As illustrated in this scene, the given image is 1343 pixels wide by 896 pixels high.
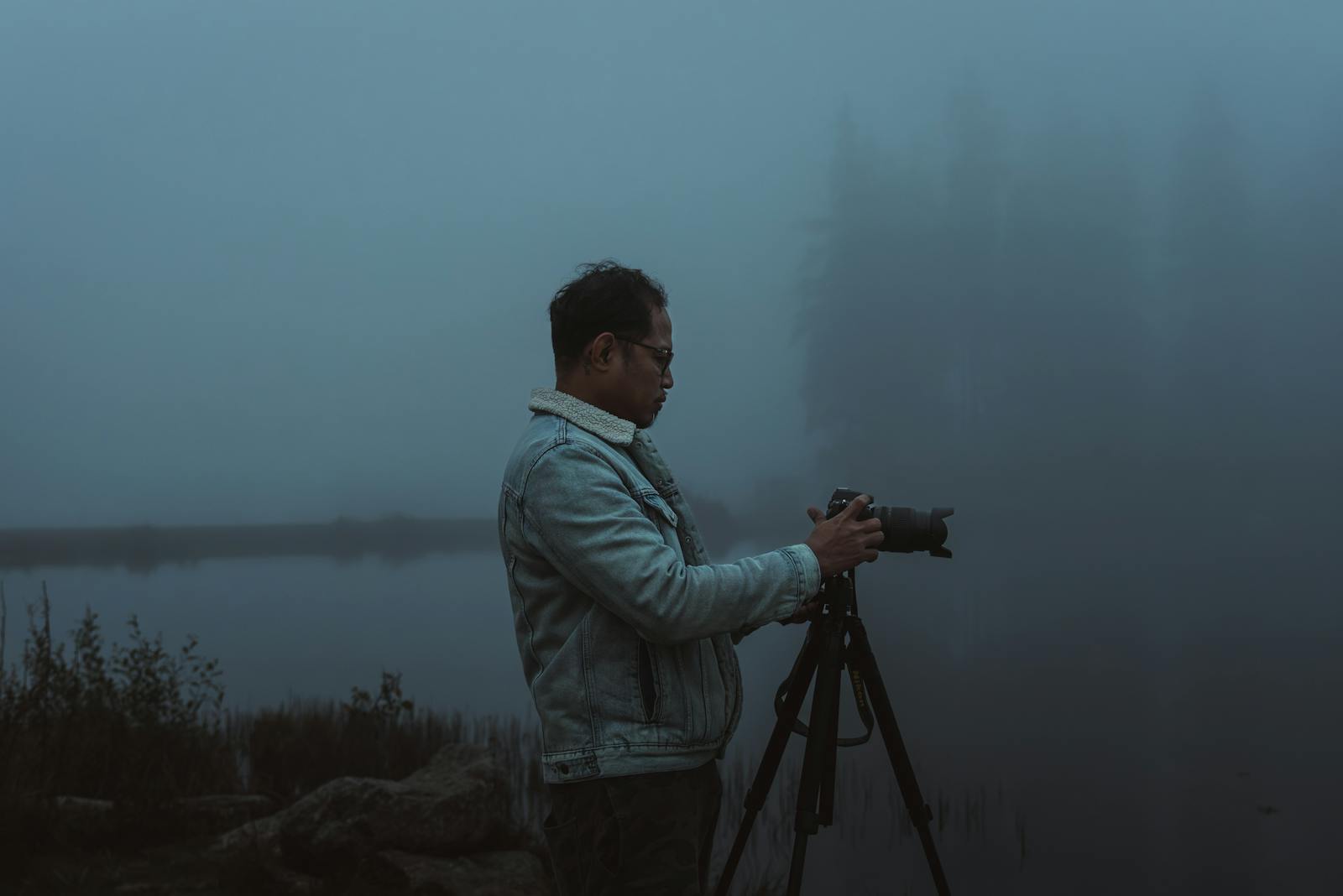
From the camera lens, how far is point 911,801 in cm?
189

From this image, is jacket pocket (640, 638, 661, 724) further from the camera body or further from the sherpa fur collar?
the camera body

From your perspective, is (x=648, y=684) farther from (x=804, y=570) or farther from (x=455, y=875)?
(x=455, y=875)

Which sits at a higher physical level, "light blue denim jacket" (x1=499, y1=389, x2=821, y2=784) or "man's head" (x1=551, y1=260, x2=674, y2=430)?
"man's head" (x1=551, y1=260, x2=674, y2=430)

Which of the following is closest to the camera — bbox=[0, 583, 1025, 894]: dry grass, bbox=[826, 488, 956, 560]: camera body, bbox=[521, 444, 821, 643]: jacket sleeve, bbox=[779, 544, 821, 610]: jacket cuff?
bbox=[521, 444, 821, 643]: jacket sleeve

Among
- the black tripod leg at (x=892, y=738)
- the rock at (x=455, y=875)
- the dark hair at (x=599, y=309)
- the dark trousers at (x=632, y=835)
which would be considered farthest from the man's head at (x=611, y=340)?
the rock at (x=455, y=875)

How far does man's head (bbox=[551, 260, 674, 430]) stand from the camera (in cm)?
151

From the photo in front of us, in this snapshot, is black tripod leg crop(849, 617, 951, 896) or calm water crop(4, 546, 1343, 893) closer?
black tripod leg crop(849, 617, 951, 896)

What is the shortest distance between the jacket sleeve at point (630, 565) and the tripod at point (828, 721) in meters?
0.42

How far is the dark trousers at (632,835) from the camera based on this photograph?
4.62 feet

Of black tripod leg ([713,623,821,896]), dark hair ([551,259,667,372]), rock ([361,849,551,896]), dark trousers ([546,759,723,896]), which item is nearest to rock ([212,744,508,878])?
rock ([361,849,551,896])

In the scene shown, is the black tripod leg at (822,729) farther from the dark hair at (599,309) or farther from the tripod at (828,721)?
the dark hair at (599,309)

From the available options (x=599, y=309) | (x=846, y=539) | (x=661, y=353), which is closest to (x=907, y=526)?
(x=846, y=539)

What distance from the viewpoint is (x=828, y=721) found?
1.81 meters

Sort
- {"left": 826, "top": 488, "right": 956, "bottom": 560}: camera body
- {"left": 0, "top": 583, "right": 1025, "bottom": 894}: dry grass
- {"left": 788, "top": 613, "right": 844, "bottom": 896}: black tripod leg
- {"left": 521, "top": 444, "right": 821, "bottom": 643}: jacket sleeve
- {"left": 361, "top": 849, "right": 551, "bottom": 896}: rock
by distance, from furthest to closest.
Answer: {"left": 0, "top": 583, "right": 1025, "bottom": 894}: dry grass, {"left": 361, "top": 849, "right": 551, "bottom": 896}: rock, {"left": 788, "top": 613, "right": 844, "bottom": 896}: black tripod leg, {"left": 826, "top": 488, "right": 956, "bottom": 560}: camera body, {"left": 521, "top": 444, "right": 821, "bottom": 643}: jacket sleeve
